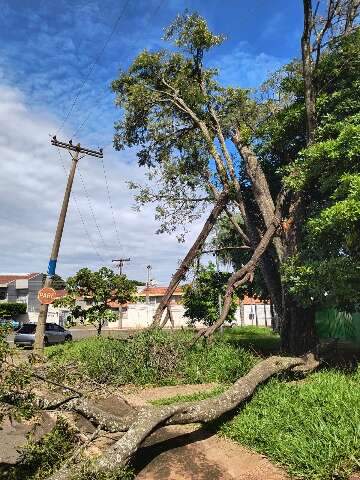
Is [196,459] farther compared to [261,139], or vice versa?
[261,139]

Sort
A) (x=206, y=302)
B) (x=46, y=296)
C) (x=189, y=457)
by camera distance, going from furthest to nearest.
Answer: (x=206, y=302)
(x=46, y=296)
(x=189, y=457)

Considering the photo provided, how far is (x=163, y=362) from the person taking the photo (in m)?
12.5

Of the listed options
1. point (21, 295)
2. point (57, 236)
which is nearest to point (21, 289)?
point (21, 295)

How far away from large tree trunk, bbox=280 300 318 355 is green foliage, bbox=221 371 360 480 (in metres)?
4.83

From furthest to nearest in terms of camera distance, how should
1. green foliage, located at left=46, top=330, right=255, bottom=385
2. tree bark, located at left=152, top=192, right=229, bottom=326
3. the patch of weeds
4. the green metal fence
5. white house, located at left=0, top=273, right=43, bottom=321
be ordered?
white house, located at left=0, top=273, right=43, bottom=321 → the green metal fence → tree bark, located at left=152, top=192, right=229, bottom=326 → green foliage, located at left=46, top=330, right=255, bottom=385 → the patch of weeds

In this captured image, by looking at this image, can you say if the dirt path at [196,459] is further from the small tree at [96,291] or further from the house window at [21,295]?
the house window at [21,295]

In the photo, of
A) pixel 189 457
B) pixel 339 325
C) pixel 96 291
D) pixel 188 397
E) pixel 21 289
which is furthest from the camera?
pixel 21 289

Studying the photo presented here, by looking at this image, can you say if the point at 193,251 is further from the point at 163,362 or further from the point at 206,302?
the point at 206,302

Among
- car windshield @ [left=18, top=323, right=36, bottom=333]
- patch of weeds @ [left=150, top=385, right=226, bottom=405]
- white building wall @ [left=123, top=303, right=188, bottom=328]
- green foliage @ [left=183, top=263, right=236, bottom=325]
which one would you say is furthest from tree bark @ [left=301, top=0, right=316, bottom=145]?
white building wall @ [left=123, top=303, right=188, bottom=328]

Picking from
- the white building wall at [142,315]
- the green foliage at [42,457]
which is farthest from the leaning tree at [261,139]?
the white building wall at [142,315]

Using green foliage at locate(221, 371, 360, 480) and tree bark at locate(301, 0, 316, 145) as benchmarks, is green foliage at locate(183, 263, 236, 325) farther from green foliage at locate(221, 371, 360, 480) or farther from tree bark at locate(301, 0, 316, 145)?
green foliage at locate(221, 371, 360, 480)

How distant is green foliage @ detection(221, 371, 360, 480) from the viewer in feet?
17.8

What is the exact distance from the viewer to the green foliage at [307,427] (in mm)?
5422

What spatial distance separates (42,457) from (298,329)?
932 cm
